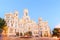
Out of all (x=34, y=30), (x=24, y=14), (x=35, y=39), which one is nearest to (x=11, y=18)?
(x=24, y=14)

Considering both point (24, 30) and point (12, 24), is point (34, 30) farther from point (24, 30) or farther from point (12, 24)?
point (12, 24)

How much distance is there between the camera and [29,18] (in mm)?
47750

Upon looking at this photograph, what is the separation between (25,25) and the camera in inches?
1889

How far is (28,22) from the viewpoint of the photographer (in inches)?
1879

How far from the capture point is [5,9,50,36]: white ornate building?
44.6m

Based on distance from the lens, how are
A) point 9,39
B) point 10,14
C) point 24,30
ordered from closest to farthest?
point 9,39, point 10,14, point 24,30

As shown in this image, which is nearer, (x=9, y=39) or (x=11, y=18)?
(x=9, y=39)

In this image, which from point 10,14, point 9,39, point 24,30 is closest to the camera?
point 9,39

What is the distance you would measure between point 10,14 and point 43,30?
9871 mm

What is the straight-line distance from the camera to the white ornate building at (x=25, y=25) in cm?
4461

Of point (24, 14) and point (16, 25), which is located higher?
point (24, 14)

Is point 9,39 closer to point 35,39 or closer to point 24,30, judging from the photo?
point 35,39

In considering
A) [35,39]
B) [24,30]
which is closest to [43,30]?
[24,30]

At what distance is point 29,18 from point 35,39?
41.6 m
